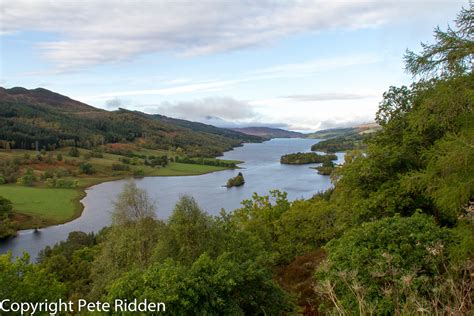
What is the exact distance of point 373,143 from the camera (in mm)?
17453

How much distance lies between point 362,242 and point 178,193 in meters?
59.2

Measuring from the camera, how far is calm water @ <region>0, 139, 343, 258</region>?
5400 cm

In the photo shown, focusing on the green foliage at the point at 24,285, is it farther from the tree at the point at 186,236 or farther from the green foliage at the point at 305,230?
the green foliage at the point at 305,230

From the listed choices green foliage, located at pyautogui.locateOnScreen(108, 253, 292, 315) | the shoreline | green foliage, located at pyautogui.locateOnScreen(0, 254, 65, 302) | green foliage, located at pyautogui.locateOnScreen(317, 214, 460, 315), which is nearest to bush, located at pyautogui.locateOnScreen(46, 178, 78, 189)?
the shoreline

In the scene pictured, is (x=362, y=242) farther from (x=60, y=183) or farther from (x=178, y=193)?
(x=60, y=183)

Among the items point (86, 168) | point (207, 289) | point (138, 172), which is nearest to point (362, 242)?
point (207, 289)

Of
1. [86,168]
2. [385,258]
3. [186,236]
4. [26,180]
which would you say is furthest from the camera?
[86,168]

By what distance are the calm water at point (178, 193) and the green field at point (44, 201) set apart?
2.70 meters

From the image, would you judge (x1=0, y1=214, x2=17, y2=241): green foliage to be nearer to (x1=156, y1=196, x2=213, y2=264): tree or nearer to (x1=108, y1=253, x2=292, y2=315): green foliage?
(x1=156, y1=196, x2=213, y2=264): tree

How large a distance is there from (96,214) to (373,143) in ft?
186

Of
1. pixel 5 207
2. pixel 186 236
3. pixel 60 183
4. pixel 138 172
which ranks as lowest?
pixel 5 207

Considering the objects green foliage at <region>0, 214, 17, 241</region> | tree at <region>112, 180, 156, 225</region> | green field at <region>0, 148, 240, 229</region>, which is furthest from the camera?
green field at <region>0, 148, 240, 229</region>

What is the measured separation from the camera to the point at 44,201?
72.9 metres

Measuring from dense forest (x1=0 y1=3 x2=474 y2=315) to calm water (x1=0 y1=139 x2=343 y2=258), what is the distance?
29.4m
